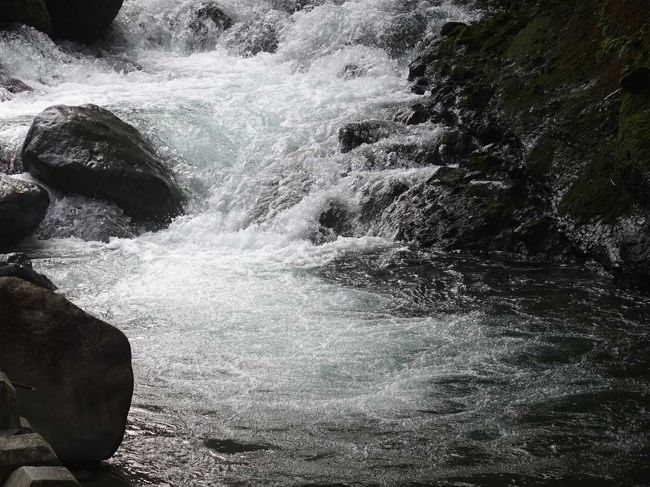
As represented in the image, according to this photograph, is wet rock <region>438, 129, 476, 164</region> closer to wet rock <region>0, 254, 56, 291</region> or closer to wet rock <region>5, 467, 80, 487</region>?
wet rock <region>0, 254, 56, 291</region>

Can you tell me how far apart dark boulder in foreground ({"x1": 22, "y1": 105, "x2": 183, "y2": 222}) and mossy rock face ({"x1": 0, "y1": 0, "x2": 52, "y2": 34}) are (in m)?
6.80

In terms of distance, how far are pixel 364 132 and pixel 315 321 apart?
562 cm

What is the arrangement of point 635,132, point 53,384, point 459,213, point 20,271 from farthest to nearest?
point 459,213
point 635,132
point 20,271
point 53,384

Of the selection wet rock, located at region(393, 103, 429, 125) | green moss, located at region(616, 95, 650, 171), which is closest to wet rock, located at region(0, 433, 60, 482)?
green moss, located at region(616, 95, 650, 171)

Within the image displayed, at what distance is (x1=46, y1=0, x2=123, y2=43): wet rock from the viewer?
18656 mm

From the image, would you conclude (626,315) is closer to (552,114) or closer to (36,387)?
(552,114)

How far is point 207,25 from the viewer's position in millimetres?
20469

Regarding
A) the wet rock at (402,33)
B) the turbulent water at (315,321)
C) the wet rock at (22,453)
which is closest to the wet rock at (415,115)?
the turbulent water at (315,321)

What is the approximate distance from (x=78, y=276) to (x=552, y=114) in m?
6.22

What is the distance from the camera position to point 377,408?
542 cm

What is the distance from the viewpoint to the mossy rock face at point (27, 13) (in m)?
17.5

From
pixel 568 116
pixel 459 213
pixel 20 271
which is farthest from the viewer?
pixel 568 116

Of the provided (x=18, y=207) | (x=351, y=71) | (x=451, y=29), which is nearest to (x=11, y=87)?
(x=18, y=207)

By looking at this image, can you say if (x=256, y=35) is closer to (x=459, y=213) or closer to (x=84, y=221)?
(x=84, y=221)
